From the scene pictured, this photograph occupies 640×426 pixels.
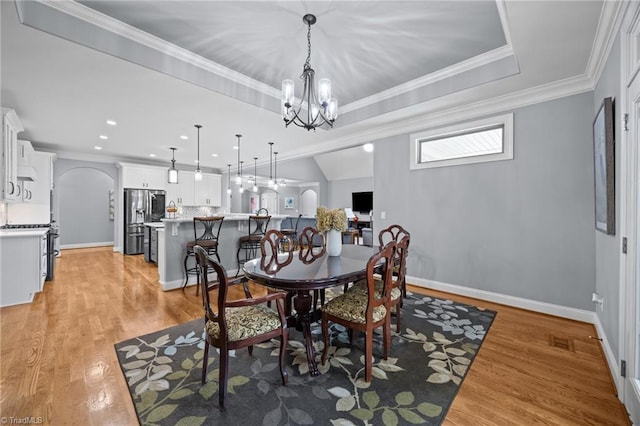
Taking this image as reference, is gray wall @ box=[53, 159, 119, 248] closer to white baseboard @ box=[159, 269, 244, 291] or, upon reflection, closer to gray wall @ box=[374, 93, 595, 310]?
white baseboard @ box=[159, 269, 244, 291]

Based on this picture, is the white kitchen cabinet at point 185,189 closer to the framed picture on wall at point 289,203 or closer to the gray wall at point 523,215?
the framed picture on wall at point 289,203

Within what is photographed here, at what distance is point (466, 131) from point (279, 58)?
2.63m

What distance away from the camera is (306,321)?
205cm

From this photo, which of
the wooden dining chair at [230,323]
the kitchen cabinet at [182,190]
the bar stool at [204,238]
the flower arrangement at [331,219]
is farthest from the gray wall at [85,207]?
the wooden dining chair at [230,323]

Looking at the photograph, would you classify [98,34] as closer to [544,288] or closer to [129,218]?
[544,288]

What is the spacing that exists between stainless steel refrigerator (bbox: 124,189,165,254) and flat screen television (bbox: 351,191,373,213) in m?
6.99

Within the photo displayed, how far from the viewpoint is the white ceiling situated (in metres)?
2.12

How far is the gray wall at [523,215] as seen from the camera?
9.35 ft

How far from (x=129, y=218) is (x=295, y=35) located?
21.6 ft

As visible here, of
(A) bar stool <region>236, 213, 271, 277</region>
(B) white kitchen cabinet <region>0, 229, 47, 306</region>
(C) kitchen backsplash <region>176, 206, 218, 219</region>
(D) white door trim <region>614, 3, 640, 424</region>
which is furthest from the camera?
(C) kitchen backsplash <region>176, 206, 218, 219</region>

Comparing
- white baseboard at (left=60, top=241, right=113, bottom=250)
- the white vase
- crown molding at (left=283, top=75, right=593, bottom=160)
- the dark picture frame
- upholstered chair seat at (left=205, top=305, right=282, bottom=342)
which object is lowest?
white baseboard at (left=60, top=241, right=113, bottom=250)

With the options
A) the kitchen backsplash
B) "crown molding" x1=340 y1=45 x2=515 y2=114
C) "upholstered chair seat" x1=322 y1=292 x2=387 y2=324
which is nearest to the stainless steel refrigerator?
the kitchen backsplash

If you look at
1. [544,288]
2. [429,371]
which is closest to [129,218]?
[429,371]

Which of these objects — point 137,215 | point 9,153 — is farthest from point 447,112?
point 137,215
